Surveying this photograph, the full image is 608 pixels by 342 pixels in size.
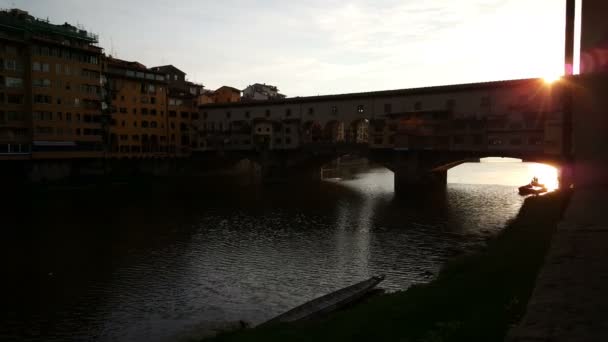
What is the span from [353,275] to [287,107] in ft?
209

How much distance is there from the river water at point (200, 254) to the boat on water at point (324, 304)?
7.74 feet

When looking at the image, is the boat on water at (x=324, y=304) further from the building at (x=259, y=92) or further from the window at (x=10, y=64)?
the building at (x=259, y=92)

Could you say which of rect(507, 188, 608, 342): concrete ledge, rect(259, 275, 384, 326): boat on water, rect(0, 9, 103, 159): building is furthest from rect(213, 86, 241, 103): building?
rect(507, 188, 608, 342): concrete ledge

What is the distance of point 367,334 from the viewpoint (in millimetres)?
11953

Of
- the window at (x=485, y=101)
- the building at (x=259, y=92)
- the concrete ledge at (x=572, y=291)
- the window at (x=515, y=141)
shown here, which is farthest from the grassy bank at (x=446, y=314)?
the building at (x=259, y=92)

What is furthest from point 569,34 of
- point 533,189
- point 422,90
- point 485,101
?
point 422,90

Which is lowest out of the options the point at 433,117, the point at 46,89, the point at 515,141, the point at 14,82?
the point at 515,141

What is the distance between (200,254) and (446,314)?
2104 centimetres

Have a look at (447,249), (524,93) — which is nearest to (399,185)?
(524,93)

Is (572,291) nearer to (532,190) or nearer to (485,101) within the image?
(532,190)

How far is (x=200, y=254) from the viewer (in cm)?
2984

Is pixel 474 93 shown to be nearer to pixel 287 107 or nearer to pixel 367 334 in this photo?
pixel 287 107

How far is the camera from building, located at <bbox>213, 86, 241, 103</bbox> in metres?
119

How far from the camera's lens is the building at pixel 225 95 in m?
119
